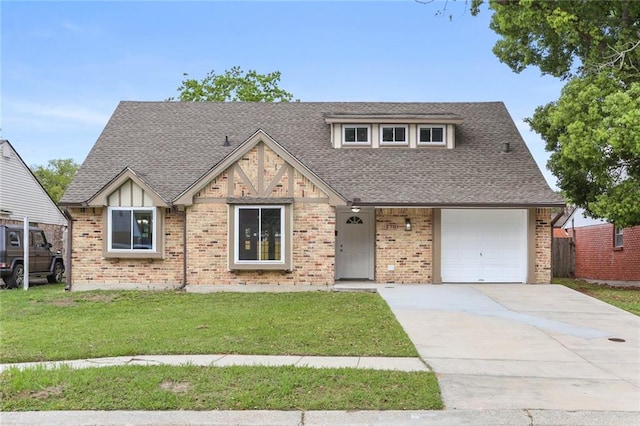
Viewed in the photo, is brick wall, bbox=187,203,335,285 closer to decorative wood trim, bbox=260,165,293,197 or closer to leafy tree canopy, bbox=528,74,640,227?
decorative wood trim, bbox=260,165,293,197

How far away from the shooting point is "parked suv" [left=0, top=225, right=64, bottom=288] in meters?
16.7

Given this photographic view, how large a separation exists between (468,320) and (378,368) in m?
4.35

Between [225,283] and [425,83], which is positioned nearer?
[225,283]

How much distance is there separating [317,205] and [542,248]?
280 inches

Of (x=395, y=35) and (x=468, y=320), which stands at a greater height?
(x=395, y=35)

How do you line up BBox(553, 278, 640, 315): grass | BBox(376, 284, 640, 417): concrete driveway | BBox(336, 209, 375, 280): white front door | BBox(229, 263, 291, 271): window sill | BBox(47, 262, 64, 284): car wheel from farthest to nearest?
BBox(47, 262, 64, 284): car wheel < BBox(336, 209, 375, 280): white front door < BBox(229, 263, 291, 271): window sill < BBox(553, 278, 640, 315): grass < BBox(376, 284, 640, 417): concrete driveway

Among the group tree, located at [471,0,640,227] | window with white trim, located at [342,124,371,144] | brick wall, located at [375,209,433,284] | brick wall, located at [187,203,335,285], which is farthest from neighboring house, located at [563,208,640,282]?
brick wall, located at [187,203,335,285]

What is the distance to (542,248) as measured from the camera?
16281 mm

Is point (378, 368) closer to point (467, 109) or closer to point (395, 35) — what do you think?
point (395, 35)

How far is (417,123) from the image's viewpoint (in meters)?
18.3

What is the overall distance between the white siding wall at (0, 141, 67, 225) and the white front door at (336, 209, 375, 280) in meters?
16.7

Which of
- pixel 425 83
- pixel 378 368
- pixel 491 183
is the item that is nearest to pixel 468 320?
pixel 378 368

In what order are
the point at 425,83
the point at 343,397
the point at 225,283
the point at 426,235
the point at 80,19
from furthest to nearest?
the point at 425,83, the point at 426,235, the point at 225,283, the point at 80,19, the point at 343,397

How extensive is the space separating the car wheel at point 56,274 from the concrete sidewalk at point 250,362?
13381mm
